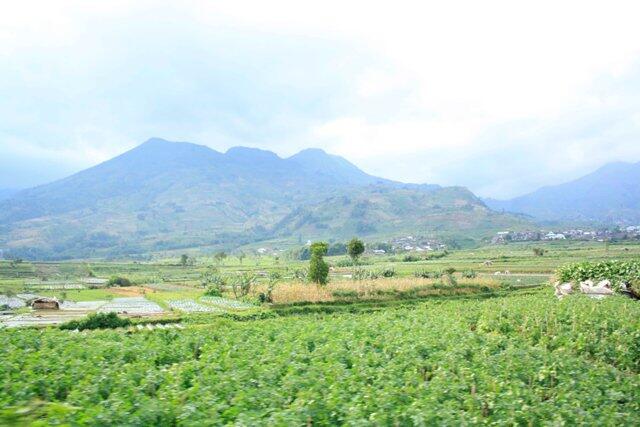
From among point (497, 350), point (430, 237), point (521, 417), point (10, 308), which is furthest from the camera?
point (430, 237)

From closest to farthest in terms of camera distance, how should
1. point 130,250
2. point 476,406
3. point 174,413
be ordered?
point 174,413 < point 476,406 < point 130,250

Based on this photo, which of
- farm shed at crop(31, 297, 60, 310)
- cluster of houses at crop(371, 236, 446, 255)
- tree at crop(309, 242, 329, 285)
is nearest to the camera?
A: farm shed at crop(31, 297, 60, 310)

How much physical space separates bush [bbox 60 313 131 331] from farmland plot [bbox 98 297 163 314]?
4.47m

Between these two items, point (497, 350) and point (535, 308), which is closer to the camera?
point (497, 350)

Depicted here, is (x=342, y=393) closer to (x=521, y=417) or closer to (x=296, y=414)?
(x=296, y=414)

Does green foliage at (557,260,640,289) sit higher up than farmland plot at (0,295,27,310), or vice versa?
farmland plot at (0,295,27,310)

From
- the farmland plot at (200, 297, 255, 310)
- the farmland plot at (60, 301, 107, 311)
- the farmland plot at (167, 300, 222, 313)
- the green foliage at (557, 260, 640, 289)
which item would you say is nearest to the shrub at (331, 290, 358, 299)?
the farmland plot at (200, 297, 255, 310)

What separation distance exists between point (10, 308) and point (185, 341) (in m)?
29.8

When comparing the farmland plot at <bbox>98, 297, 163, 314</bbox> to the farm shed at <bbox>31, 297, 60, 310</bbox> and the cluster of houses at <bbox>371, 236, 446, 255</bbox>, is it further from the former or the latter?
the cluster of houses at <bbox>371, 236, 446, 255</bbox>

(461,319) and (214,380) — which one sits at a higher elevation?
(214,380)

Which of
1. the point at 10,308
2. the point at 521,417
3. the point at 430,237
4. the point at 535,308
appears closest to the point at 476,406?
the point at 521,417

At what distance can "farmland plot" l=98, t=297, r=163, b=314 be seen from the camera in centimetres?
3219

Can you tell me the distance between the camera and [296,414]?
699 cm

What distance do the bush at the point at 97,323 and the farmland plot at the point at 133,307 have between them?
4.47m
